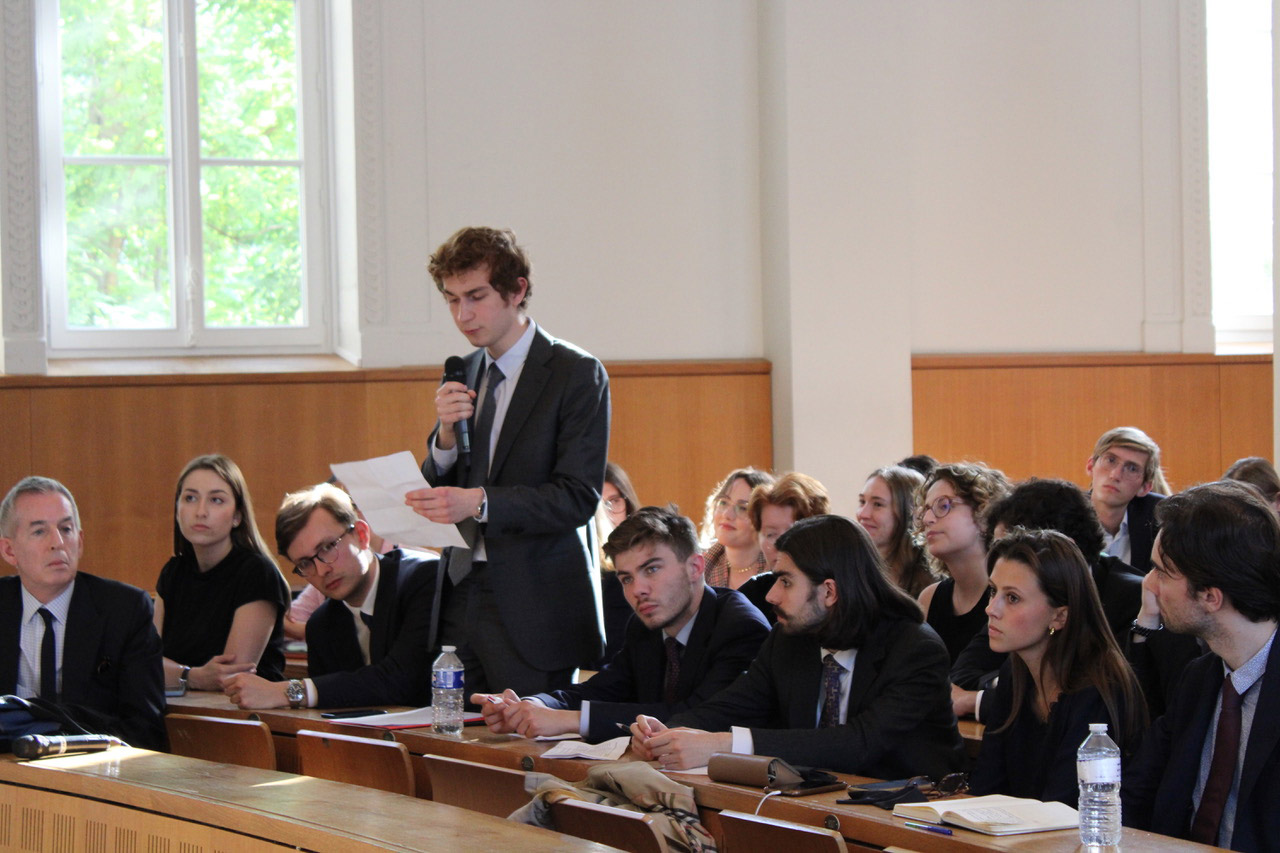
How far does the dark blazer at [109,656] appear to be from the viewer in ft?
12.2

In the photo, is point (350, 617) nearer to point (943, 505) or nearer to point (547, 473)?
point (547, 473)

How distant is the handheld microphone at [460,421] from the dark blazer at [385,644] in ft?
1.86

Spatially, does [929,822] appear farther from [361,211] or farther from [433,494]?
[361,211]

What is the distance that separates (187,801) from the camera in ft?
8.85

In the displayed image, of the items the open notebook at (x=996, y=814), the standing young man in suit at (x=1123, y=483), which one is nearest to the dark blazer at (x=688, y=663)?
the open notebook at (x=996, y=814)

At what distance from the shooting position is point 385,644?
13.2 feet

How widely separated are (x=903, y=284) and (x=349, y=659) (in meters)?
4.20

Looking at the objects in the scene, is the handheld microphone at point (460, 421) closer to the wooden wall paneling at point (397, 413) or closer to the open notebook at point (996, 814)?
the open notebook at point (996, 814)

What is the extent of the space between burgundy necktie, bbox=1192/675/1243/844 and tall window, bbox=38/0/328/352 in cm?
567

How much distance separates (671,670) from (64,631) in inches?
64.0

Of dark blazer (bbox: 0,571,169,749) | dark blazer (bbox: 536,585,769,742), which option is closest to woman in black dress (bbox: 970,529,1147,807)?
dark blazer (bbox: 536,585,769,742)

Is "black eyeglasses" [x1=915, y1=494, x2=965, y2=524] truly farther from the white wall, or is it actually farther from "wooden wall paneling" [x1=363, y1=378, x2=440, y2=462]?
"wooden wall paneling" [x1=363, y1=378, x2=440, y2=462]

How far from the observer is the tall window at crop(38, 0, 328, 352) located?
23.4 ft

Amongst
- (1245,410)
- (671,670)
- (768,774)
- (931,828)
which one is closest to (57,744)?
(671,670)
